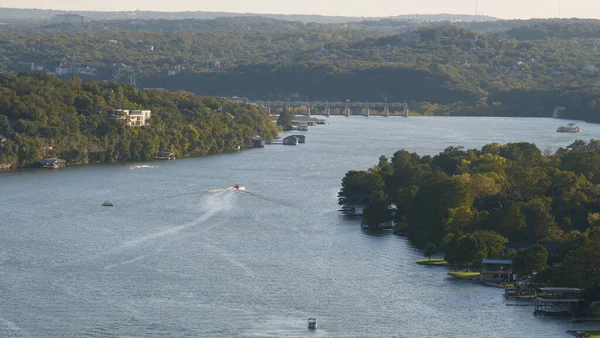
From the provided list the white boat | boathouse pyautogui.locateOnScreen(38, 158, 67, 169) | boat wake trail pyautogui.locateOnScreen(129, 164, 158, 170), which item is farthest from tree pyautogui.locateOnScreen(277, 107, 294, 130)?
boathouse pyautogui.locateOnScreen(38, 158, 67, 169)

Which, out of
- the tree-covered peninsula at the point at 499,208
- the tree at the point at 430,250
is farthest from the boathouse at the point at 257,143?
the tree at the point at 430,250

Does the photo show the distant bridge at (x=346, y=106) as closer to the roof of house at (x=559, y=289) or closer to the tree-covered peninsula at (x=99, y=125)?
the tree-covered peninsula at (x=99, y=125)

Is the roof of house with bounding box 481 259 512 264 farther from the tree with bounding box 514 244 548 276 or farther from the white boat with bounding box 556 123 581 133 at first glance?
the white boat with bounding box 556 123 581 133

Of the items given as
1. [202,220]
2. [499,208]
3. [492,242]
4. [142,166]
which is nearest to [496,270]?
[492,242]

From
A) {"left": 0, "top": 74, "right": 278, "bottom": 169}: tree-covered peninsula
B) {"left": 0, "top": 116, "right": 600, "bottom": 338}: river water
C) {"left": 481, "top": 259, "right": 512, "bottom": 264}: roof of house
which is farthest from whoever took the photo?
{"left": 0, "top": 74, "right": 278, "bottom": 169}: tree-covered peninsula

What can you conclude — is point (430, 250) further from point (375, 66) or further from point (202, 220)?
point (375, 66)

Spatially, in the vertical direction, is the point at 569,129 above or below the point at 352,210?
below

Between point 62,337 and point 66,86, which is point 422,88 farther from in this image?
point 62,337

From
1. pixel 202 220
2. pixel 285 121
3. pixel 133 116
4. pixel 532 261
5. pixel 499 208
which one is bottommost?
pixel 285 121
